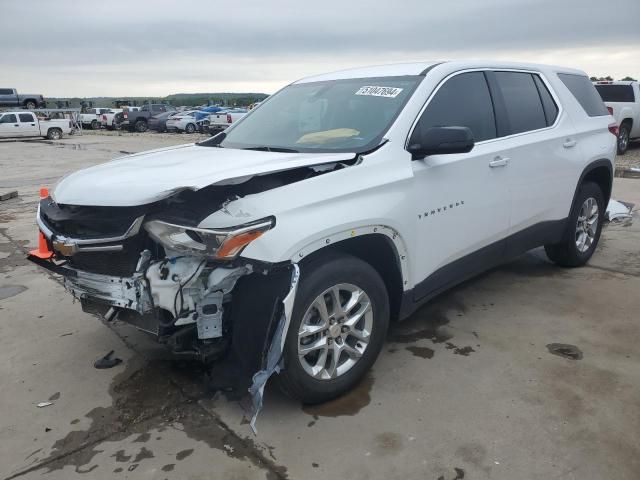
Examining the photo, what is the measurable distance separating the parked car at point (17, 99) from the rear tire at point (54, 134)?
14.8 meters

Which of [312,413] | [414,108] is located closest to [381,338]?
[312,413]

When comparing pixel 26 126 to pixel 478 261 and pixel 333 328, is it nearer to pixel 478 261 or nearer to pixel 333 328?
pixel 478 261

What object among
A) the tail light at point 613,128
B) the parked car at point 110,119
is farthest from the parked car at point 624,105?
the parked car at point 110,119

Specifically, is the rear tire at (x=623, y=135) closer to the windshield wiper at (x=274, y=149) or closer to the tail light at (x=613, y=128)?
the tail light at (x=613, y=128)

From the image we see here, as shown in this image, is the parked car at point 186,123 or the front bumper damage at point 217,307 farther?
the parked car at point 186,123

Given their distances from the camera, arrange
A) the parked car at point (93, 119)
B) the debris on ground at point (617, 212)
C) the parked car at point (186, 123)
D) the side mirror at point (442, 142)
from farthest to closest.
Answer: the parked car at point (93, 119)
the parked car at point (186, 123)
the debris on ground at point (617, 212)
the side mirror at point (442, 142)

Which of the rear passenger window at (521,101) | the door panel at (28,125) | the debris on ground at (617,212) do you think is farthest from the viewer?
the door panel at (28,125)

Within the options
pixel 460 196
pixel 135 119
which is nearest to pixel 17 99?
pixel 135 119

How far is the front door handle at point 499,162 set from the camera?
396 centimetres

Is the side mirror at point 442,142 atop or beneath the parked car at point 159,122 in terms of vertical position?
atop

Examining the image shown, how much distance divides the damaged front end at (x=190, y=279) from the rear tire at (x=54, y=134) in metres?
32.7

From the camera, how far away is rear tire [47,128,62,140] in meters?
32.0

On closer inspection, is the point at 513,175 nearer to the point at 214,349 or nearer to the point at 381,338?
the point at 381,338

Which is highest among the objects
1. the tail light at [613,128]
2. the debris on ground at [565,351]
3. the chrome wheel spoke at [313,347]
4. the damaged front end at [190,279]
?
the tail light at [613,128]
